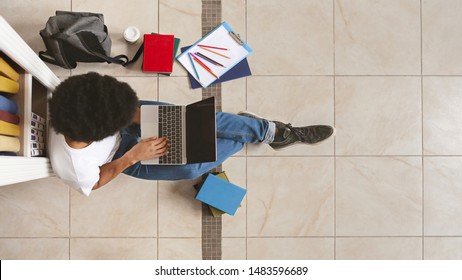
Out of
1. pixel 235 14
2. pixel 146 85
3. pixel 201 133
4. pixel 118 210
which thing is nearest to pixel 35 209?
pixel 118 210

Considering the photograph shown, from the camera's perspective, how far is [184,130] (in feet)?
5.85

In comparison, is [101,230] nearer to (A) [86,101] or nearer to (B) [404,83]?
(A) [86,101]

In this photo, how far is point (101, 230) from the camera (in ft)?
7.23

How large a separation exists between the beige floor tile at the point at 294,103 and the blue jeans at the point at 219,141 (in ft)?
0.84

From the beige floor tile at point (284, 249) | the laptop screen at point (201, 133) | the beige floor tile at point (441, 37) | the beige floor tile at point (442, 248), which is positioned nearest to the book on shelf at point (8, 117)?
the laptop screen at point (201, 133)

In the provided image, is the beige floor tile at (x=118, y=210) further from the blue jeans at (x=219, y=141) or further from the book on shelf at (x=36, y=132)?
the book on shelf at (x=36, y=132)

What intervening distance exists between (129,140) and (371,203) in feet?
5.20

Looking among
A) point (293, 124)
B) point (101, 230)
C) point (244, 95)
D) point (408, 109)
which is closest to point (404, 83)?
point (408, 109)

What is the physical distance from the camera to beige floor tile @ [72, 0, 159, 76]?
2.19 meters

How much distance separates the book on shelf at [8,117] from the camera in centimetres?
122

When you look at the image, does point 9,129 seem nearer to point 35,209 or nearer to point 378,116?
point 35,209

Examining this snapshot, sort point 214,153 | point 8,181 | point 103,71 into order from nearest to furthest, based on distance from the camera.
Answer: point 8,181 → point 214,153 → point 103,71

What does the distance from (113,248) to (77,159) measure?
3.55ft

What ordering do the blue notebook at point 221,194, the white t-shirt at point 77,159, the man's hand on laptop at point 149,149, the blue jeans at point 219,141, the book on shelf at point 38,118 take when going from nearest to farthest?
the white t-shirt at point 77,159
the book on shelf at point 38,118
the man's hand on laptop at point 149,149
the blue jeans at point 219,141
the blue notebook at point 221,194
